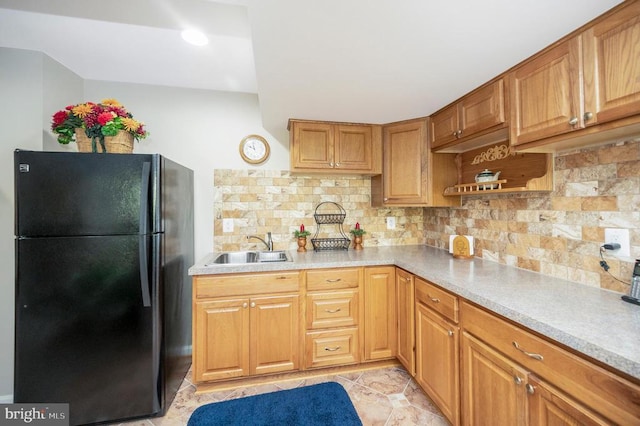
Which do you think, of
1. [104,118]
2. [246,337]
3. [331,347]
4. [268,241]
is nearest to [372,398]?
[331,347]

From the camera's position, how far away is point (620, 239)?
1.20 m

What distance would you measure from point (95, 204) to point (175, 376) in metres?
1.32

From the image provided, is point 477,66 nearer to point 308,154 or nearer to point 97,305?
point 308,154

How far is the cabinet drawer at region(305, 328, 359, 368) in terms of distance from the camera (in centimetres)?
196

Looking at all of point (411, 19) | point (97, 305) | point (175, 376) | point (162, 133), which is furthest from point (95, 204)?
point (411, 19)

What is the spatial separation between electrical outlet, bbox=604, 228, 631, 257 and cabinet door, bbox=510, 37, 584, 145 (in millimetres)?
555

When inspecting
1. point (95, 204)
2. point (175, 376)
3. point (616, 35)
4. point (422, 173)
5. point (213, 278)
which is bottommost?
point (175, 376)

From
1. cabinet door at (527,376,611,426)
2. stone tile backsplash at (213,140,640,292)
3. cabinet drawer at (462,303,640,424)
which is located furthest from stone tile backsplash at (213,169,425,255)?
cabinet door at (527,376,611,426)

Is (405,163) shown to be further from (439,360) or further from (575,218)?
(439,360)

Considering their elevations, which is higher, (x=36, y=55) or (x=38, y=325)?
(x=36, y=55)

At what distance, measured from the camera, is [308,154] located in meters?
2.28

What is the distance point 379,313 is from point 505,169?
4.72 feet

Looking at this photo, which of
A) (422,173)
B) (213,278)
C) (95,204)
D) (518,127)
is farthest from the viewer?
(422,173)

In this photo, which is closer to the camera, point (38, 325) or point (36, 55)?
point (38, 325)
